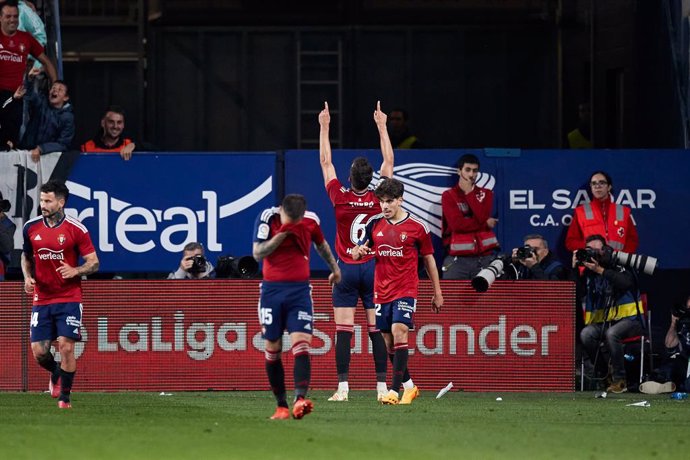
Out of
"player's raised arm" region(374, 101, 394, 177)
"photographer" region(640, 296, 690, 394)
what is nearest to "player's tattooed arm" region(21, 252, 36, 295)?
"player's raised arm" region(374, 101, 394, 177)

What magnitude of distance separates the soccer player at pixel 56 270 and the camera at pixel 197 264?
3032 millimetres

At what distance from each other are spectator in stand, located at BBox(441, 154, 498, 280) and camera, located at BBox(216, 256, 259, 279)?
2353 millimetres

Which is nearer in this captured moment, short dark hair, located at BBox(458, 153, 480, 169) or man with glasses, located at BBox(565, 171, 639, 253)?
man with glasses, located at BBox(565, 171, 639, 253)

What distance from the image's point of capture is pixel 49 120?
1978 centimetres

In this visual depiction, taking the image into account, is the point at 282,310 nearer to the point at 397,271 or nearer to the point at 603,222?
the point at 397,271

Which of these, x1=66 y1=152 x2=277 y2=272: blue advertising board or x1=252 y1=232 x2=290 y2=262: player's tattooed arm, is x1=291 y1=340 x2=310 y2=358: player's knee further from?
x1=66 y1=152 x2=277 y2=272: blue advertising board

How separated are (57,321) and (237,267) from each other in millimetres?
3397

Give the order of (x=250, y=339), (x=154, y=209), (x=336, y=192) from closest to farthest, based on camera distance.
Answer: (x=336, y=192), (x=250, y=339), (x=154, y=209)

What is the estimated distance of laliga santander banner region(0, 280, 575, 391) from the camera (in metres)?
17.9

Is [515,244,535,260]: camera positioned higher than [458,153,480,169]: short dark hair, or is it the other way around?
[458,153,480,169]: short dark hair

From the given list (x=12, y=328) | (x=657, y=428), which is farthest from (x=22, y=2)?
(x=657, y=428)

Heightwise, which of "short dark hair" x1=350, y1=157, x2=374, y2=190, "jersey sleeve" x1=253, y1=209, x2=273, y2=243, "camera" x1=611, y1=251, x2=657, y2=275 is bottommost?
"camera" x1=611, y1=251, x2=657, y2=275

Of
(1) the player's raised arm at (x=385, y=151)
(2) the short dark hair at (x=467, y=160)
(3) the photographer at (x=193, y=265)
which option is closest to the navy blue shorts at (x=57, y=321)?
(3) the photographer at (x=193, y=265)

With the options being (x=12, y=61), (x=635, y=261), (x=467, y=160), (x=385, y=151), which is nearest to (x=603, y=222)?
(x=635, y=261)
